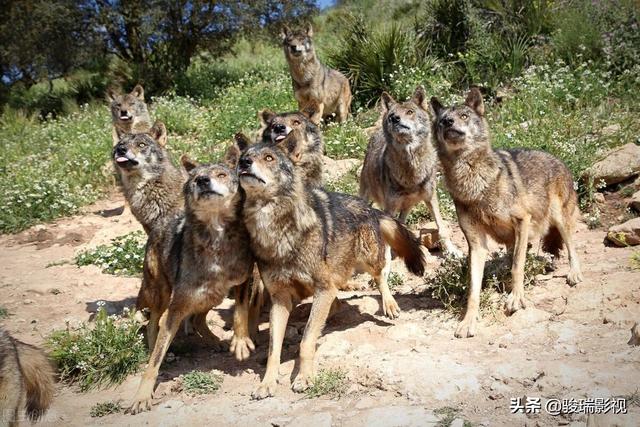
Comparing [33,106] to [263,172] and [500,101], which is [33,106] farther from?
[263,172]

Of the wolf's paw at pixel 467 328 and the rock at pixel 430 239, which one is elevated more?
the rock at pixel 430 239

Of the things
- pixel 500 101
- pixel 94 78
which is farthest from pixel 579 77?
pixel 94 78

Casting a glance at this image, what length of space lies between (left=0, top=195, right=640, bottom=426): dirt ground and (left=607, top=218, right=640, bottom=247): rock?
0.13 metres

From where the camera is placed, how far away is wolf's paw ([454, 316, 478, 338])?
639 centimetres

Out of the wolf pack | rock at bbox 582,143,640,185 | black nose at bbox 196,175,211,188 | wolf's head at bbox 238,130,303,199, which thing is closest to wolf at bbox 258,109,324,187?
the wolf pack

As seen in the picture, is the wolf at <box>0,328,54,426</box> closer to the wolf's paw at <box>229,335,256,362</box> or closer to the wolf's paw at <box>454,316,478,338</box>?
the wolf's paw at <box>229,335,256,362</box>

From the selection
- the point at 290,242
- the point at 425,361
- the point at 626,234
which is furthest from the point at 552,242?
the point at 290,242

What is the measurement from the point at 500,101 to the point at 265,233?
28.7 ft

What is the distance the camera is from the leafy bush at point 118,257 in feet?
30.7

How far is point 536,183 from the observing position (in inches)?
283

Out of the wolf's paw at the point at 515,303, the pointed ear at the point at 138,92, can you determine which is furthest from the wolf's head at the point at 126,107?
the wolf's paw at the point at 515,303

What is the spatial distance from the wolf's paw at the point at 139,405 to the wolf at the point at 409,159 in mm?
4157

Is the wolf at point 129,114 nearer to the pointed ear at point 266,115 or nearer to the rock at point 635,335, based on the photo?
the pointed ear at point 266,115

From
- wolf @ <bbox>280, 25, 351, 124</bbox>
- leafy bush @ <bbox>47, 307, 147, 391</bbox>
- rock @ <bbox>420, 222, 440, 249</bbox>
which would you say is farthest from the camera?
wolf @ <bbox>280, 25, 351, 124</bbox>
